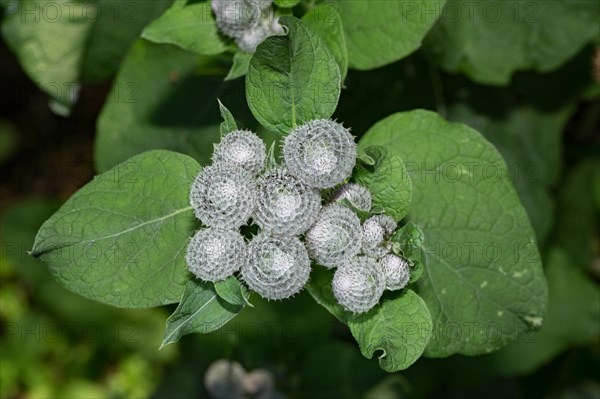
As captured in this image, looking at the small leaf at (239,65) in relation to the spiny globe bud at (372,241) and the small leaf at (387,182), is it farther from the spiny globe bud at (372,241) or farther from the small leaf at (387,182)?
the spiny globe bud at (372,241)

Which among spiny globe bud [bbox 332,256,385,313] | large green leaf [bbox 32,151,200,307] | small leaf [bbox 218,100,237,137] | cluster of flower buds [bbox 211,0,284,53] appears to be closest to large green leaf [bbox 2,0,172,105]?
cluster of flower buds [bbox 211,0,284,53]

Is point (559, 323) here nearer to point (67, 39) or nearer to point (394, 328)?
point (394, 328)

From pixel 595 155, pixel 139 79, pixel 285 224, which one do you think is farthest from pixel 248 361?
pixel 595 155

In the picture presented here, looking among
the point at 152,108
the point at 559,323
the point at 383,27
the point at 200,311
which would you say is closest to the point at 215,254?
the point at 200,311

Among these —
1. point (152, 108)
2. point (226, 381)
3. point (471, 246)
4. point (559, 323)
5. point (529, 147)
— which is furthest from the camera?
point (559, 323)

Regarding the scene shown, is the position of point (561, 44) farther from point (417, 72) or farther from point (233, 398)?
point (233, 398)
